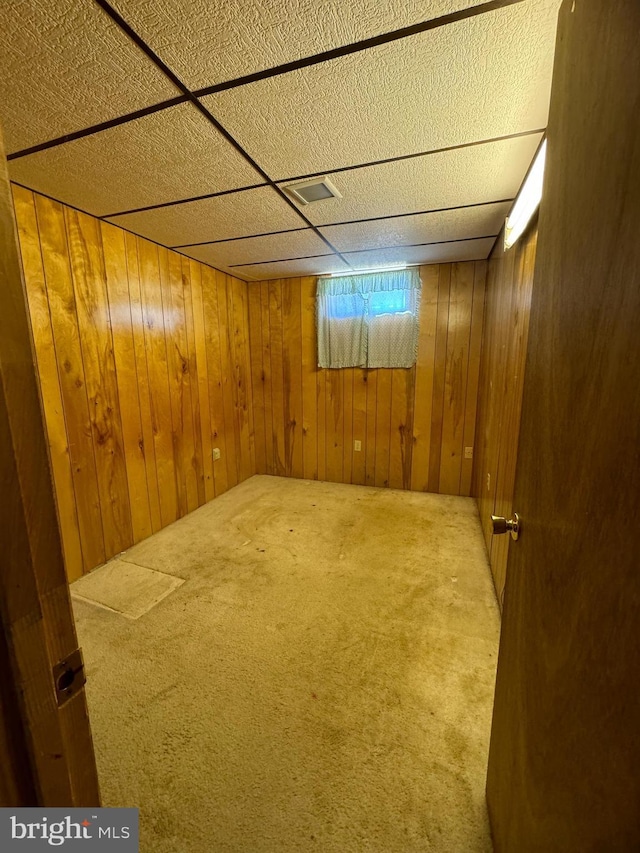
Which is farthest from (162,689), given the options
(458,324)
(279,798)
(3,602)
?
(458,324)

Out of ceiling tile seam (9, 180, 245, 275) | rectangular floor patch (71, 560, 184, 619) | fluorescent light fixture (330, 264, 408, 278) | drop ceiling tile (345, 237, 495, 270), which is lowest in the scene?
rectangular floor patch (71, 560, 184, 619)

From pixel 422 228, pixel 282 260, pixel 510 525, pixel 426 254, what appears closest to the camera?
pixel 510 525

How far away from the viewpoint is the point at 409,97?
1.11m

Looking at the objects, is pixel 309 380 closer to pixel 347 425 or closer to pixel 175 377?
pixel 347 425

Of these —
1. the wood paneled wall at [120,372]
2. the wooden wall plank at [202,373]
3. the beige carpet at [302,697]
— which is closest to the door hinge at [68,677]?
the beige carpet at [302,697]

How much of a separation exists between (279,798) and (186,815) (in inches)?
10.7

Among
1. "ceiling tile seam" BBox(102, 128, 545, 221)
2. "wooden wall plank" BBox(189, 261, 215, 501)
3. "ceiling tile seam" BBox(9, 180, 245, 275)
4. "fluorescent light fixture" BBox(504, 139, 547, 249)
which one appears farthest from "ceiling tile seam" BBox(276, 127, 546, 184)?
"wooden wall plank" BBox(189, 261, 215, 501)

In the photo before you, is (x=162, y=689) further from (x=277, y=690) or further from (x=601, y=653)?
(x=601, y=653)

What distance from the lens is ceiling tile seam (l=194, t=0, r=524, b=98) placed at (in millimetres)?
849

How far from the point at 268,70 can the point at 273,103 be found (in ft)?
0.41

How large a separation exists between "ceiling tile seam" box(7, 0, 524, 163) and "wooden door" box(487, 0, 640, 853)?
339mm

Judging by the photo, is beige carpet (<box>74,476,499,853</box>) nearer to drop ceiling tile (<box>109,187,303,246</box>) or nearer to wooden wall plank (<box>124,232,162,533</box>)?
wooden wall plank (<box>124,232,162,533</box>)

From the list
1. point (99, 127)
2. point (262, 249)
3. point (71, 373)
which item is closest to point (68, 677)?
point (99, 127)

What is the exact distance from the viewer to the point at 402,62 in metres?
0.98
